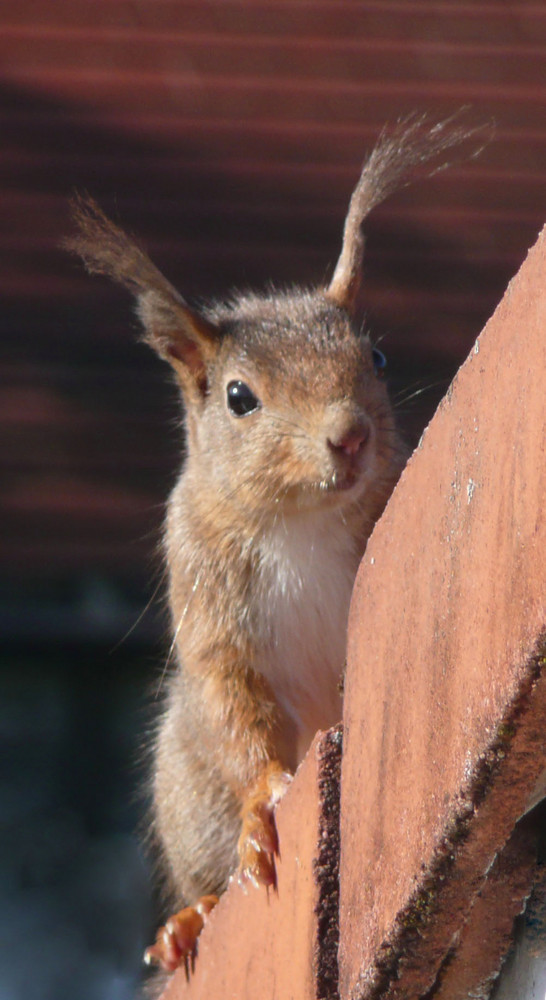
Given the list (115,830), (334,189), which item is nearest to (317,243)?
(334,189)

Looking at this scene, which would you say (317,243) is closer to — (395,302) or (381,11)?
(395,302)

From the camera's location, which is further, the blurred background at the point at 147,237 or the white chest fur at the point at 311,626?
the blurred background at the point at 147,237

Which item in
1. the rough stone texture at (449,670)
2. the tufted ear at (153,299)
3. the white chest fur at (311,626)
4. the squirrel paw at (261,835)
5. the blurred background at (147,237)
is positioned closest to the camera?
the rough stone texture at (449,670)

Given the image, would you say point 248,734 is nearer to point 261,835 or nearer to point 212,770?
point 212,770

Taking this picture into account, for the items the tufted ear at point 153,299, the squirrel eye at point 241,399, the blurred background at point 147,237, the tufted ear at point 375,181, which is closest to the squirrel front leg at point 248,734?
the squirrel eye at point 241,399

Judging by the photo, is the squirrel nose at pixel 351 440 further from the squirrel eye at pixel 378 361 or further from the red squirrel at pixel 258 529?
the squirrel eye at pixel 378 361

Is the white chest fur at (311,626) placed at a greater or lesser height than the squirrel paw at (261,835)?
greater
